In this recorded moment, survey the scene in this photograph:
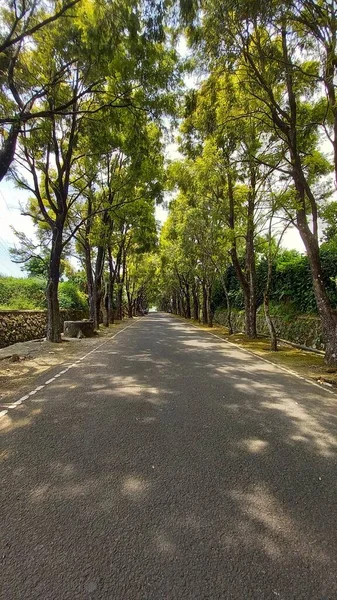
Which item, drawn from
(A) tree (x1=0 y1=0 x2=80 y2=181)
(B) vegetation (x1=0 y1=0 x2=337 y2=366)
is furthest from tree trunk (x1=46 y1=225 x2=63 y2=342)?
(A) tree (x1=0 y1=0 x2=80 y2=181)

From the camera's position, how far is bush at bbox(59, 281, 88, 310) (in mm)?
24297

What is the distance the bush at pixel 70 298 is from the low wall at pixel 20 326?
5.87 meters

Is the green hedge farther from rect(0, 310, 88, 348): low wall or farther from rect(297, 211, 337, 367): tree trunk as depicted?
rect(297, 211, 337, 367): tree trunk

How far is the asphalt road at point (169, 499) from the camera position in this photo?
2.09m

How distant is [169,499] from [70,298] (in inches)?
923

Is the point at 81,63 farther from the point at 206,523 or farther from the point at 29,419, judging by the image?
the point at 206,523

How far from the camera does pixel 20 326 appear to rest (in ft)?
50.6

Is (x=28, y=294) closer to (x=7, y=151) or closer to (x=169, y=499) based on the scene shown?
(x=7, y=151)

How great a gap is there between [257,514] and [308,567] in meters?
0.56

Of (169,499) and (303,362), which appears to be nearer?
(169,499)

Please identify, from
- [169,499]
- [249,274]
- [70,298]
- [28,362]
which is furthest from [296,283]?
[70,298]

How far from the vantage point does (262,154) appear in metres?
12.9

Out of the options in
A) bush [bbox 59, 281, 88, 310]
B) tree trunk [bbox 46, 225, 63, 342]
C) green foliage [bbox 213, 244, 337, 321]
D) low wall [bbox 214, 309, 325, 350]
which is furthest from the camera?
bush [bbox 59, 281, 88, 310]

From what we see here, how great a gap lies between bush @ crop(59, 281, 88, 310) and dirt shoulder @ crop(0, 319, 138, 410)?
9.46m
